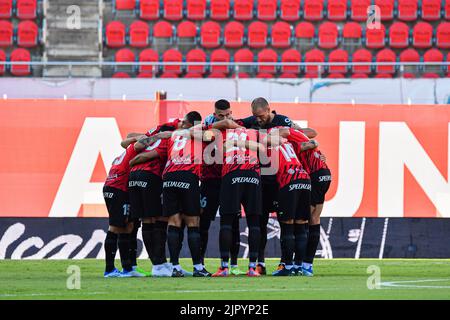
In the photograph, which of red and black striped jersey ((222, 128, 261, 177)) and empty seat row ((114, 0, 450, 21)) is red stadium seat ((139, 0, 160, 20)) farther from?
red and black striped jersey ((222, 128, 261, 177))

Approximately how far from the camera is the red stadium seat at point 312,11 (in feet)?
79.0

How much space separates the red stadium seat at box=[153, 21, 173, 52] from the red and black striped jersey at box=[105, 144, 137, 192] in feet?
34.7

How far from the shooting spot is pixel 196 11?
24.0 meters

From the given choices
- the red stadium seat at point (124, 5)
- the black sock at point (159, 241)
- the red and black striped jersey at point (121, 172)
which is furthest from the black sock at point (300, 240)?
the red stadium seat at point (124, 5)

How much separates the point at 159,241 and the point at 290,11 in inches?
473

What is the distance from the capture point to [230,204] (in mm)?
12844

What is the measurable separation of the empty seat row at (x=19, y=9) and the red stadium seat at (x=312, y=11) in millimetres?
5947

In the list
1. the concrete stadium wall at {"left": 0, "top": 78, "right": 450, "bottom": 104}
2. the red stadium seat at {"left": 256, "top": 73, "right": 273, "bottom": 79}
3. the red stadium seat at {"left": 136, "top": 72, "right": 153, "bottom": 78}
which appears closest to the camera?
the concrete stadium wall at {"left": 0, "top": 78, "right": 450, "bottom": 104}

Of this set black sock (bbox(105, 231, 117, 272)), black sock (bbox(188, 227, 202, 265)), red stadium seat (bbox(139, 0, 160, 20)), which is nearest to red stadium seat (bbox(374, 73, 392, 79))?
red stadium seat (bbox(139, 0, 160, 20))

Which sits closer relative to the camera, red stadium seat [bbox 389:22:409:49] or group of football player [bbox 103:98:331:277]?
group of football player [bbox 103:98:331:277]

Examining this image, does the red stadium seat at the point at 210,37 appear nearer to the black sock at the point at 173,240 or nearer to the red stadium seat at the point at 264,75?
the red stadium seat at the point at 264,75

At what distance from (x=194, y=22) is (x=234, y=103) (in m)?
6.03

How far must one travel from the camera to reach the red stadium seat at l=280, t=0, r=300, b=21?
24.1 meters
